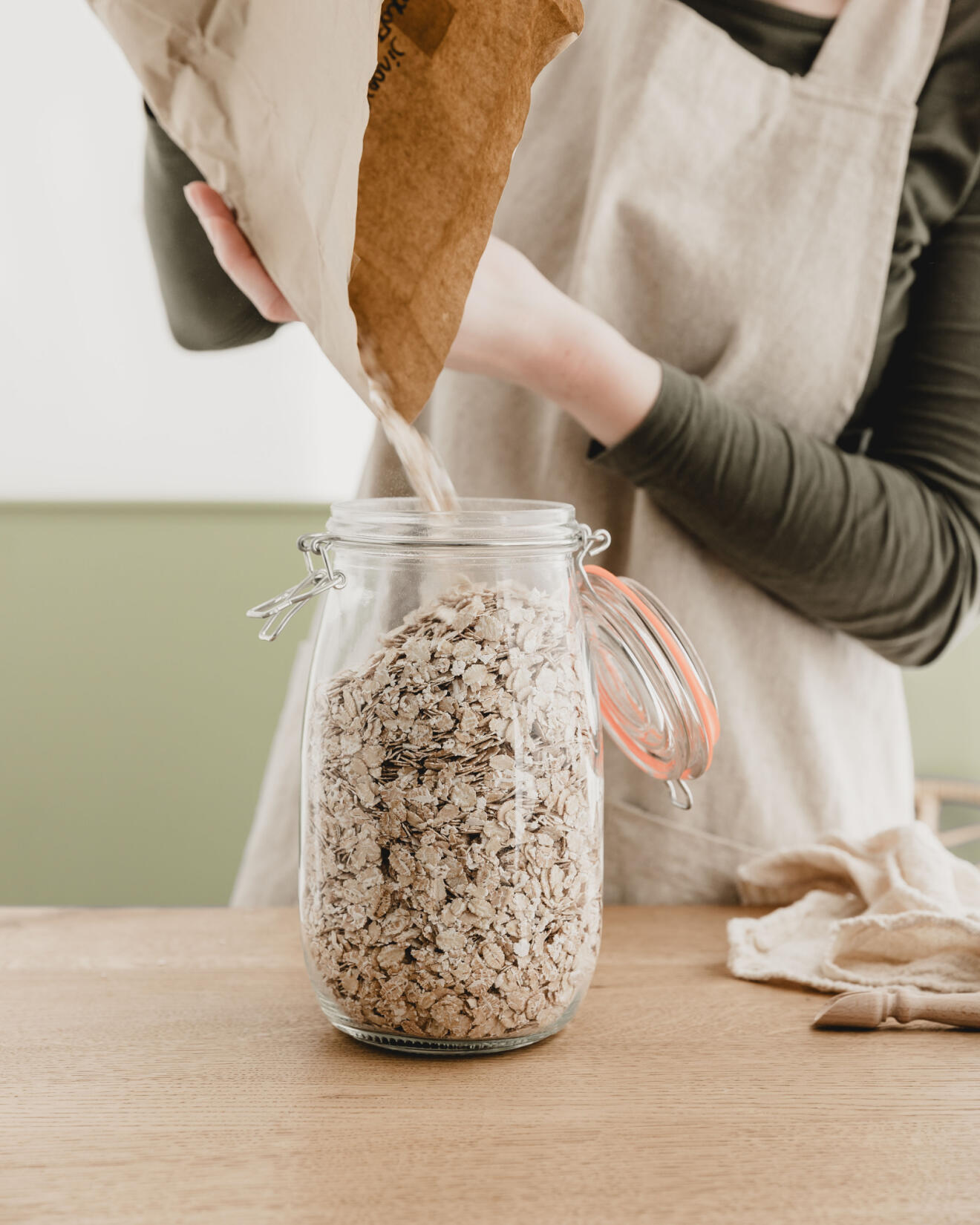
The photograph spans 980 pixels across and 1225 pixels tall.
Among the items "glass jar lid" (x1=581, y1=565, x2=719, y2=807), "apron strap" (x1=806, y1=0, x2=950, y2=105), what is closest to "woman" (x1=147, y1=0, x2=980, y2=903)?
"apron strap" (x1=806, y1=0, x2=950, y2=105)

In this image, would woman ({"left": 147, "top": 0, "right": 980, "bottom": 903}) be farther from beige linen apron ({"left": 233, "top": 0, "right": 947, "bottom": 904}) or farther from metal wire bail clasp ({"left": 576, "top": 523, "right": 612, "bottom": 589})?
metal wire bail clasp ({"left": 576, "top": 523, "right": 612, "bottom": 589})

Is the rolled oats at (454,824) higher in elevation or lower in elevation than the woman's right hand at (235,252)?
lower

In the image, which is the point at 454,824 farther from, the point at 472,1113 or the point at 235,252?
the point at 235,252

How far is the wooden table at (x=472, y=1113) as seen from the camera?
1.10 feet

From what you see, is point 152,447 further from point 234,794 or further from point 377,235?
point 377,235

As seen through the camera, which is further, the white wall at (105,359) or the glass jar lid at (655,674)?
the white wall at (105,359)

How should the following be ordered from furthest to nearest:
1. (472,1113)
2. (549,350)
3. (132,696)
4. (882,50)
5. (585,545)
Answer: (132,696) → (882,50) → (549,350) → (585,545) → (472,1113)

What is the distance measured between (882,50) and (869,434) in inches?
10.1

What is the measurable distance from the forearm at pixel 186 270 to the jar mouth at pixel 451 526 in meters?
0.30

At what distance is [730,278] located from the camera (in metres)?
0.74

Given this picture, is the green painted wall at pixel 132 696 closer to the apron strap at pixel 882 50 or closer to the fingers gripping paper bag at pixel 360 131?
the apron strap at pixel 882 50

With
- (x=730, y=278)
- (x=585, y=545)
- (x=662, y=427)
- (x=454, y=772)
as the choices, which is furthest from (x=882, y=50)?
(x=454, y=772)

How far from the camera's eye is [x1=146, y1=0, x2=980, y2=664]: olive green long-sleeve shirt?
68 cm

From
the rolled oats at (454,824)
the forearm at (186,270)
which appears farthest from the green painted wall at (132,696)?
the rolled oats at (454,824)
